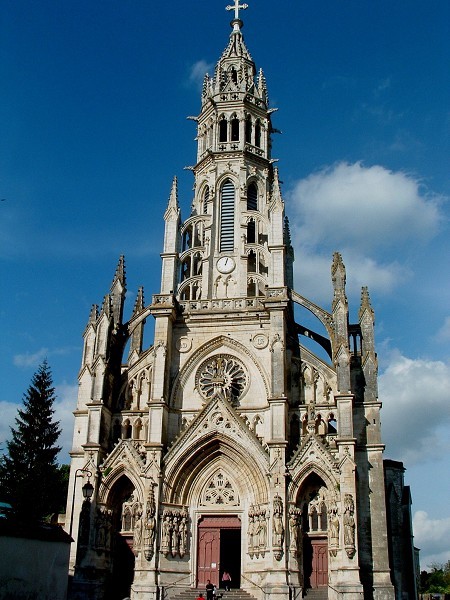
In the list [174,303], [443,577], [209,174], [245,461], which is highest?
[209,174]

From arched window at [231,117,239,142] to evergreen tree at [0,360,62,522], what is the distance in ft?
63.7

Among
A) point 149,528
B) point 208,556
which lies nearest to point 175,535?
point 149,528

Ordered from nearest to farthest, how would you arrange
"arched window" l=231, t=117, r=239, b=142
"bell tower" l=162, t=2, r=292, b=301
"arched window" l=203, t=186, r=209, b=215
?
"bell tower" l=162, t=2, r=292, b=301
"arched window" l=203, t=186, r=209, b=215
"arched window" l=231, t=117, r=239, b=142

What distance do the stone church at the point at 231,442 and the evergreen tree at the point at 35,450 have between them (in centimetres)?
791

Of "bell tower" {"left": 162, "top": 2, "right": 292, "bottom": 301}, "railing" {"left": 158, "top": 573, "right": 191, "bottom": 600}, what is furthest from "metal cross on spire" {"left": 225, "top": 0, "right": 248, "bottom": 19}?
"railing" {"left": 158, "top": 573, "right": 191, "bottom": 600}

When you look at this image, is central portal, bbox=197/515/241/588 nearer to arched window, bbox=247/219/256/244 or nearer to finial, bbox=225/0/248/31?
arched window, bbox=247/219/256/244

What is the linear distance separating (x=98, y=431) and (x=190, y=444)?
4562 mm

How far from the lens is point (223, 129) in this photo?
43719 millimetres

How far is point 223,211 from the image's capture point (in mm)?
40781

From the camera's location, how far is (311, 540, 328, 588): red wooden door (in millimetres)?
29906

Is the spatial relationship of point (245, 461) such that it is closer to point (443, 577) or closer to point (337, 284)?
point (337, 284)

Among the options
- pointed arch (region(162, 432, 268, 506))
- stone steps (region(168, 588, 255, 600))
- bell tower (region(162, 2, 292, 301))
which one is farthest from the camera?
bell tower (region(162, 2, 292, 301))

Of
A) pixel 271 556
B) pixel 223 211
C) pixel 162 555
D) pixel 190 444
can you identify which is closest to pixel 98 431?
pixel 190 444

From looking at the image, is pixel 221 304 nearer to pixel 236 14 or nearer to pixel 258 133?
pixel 258 133
